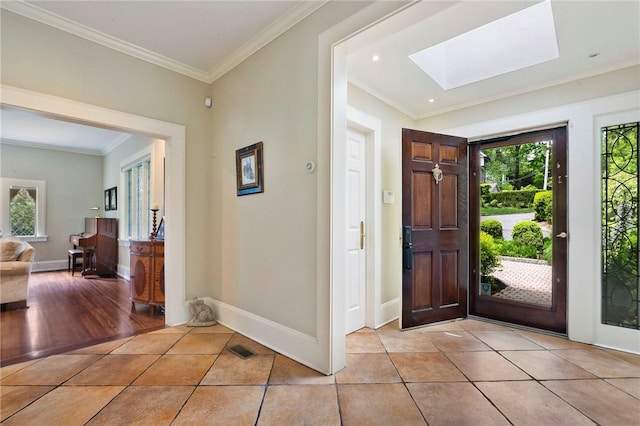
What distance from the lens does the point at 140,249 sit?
3.48 metres

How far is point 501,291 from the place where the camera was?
330 cm

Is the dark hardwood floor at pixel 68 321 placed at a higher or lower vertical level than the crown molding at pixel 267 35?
lower

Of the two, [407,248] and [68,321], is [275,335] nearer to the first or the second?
[407,248]

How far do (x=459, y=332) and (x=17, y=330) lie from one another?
4.49 meters

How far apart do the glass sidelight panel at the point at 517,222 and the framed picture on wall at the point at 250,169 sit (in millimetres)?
2607

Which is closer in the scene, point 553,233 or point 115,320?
point 553,233

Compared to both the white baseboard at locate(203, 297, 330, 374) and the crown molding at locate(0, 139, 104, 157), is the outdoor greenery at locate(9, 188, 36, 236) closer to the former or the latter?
the crown molding at locate(0, 139, 104, 157)

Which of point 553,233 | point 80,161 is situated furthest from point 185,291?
point 80,161

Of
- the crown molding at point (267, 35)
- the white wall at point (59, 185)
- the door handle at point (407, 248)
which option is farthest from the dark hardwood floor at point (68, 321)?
the crown molding at point (267, 35)

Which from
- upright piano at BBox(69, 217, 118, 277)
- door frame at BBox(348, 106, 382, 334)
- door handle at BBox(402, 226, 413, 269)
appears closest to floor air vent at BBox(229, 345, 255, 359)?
door frame at BBox(348, 106, 382, 334)

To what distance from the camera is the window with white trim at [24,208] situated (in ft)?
20.1

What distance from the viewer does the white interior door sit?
2.93m

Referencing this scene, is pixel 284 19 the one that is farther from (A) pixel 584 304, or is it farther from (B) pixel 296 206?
(A) pixel 584 304

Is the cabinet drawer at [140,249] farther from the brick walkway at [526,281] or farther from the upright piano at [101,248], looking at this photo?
the brick walkway at [526,281]
